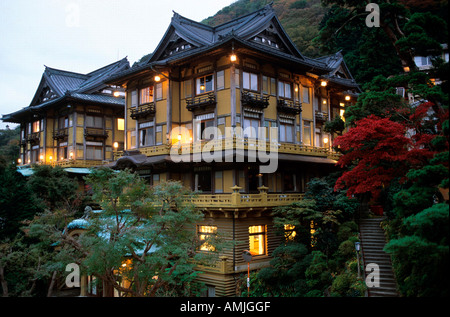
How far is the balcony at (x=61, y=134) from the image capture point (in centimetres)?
4316

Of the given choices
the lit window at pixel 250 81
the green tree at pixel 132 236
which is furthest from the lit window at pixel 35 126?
the green tree at pixel 132 236

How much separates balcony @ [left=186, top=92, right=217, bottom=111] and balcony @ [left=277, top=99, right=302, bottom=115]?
226 inches

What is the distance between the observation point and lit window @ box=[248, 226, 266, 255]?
2589 cm

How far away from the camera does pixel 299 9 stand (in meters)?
80.3

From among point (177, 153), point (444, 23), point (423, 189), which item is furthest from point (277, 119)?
point (423, 189)

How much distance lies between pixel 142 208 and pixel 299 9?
240 feet

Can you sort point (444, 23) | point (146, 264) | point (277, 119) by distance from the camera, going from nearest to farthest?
point (444, 23), point (146, 264), point (277, 119)

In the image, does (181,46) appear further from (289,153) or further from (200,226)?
(200,226)

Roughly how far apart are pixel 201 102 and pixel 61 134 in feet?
74.1

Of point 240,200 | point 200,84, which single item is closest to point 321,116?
point 200,84

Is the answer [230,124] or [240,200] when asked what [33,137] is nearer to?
[230,124]

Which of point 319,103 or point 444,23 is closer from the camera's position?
point 444,23

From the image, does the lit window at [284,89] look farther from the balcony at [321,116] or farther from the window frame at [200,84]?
the window frame at [200,84]

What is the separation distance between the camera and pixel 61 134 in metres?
43.3
